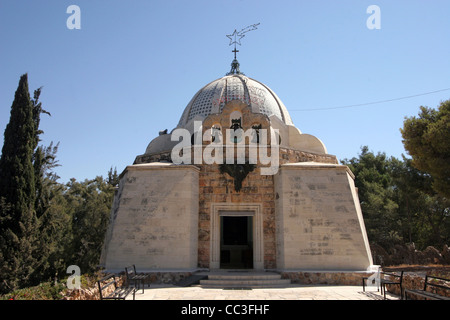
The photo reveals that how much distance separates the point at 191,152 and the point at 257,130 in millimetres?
2344

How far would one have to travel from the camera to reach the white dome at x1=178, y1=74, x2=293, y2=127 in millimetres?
17359

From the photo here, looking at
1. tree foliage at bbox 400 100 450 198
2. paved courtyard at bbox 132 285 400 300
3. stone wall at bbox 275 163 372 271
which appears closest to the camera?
paved courtyard at bbox 132 285 400 300

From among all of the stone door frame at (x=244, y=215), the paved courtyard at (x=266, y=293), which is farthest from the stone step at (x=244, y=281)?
the stone door frame at (x=244, y=215)

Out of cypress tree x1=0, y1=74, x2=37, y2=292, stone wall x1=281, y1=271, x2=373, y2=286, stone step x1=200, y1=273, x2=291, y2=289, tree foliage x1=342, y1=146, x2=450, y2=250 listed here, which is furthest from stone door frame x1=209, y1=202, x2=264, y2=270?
tree foliage x1=342, y1=146, x2=450, y2=250

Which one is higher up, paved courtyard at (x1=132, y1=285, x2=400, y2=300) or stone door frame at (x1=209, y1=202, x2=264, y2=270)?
stone door frame at (x1=209, y1=202, x2=264, y2=270)

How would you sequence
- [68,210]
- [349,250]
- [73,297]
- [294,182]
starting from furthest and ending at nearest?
[68,210] < [294,182] < [349,250] < [73,297]

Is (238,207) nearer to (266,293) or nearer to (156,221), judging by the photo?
(156,221)

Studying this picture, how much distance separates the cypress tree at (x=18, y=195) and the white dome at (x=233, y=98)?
7105 millimetres

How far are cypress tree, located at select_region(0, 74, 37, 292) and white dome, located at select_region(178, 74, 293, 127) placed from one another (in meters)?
7.10

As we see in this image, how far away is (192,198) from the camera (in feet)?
34.1

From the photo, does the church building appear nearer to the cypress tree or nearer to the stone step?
the stone step

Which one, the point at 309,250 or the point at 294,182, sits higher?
the point at 294,182
